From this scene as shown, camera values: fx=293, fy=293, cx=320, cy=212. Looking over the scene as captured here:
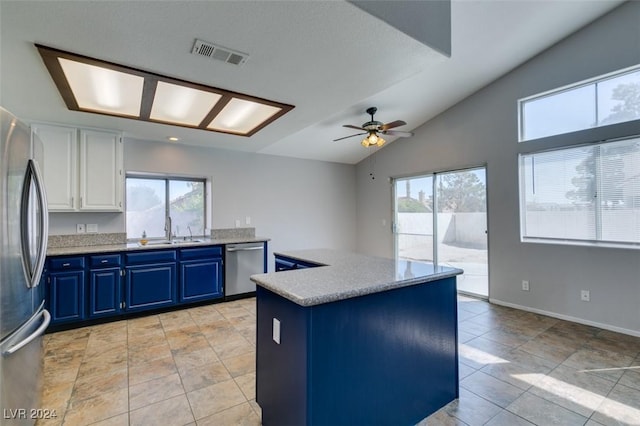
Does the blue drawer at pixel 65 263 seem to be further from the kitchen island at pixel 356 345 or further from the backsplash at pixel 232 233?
the kitchen island at pixel 356 345

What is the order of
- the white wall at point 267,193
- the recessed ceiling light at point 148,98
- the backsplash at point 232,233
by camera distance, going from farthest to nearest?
the backsplash at point 232,233, the white wall at point 267,193, the recessed ceiling light at point 148,98

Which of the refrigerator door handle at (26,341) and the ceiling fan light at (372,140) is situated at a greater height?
the ceiling fan light at (372,140)

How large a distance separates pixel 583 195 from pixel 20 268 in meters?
5.13

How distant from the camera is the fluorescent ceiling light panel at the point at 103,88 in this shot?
2.28 meters

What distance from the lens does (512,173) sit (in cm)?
403

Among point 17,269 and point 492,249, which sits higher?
point 17,269

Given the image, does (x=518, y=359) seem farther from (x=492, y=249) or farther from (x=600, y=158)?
(x=600, y=158)

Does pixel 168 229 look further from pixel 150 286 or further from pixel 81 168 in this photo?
pixel 81 168

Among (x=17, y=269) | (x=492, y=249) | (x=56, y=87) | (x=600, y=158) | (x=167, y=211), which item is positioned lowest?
(x=492, y=249)

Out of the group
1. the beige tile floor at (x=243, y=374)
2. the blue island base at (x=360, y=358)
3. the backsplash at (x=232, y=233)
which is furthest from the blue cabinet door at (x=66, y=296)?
the blue island base at (x=360, y=358)

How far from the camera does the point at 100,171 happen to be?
371 centimetres

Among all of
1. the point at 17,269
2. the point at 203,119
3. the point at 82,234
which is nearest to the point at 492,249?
the point at 203,119

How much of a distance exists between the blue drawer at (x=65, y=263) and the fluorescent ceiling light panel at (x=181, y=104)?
1827 millimetres

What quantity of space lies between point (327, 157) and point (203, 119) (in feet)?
10.0
